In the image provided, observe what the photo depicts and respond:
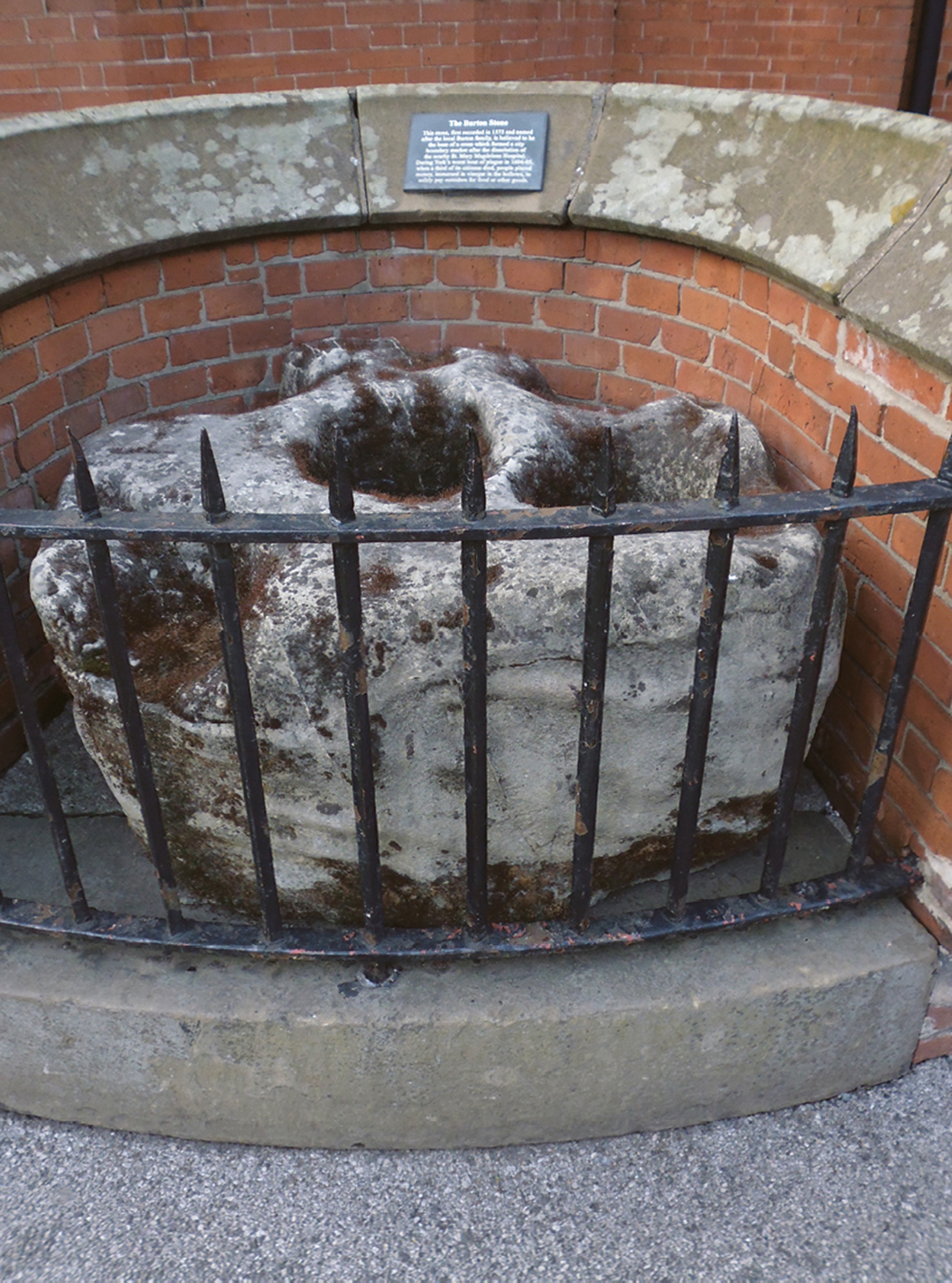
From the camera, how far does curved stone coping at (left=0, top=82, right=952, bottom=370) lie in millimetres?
2094

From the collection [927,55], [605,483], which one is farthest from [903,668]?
[927,55]

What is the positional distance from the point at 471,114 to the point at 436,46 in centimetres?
241

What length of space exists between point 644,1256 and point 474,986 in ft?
1.69

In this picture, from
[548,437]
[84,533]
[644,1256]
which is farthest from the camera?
[548,437]

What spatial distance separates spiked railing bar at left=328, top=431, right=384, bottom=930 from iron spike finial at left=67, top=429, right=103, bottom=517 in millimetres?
351

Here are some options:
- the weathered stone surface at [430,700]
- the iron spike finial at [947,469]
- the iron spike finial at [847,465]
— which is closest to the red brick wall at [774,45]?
the weathered stone surface at [430,700]

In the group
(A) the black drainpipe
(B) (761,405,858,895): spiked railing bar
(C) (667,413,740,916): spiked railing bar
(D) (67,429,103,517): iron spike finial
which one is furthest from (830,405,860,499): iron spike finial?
(A) the black drainpipe

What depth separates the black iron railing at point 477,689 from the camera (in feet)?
4.81

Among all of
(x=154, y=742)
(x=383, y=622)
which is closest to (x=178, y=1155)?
(x=154, y=742)

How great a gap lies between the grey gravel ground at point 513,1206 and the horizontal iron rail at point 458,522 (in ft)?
3.85

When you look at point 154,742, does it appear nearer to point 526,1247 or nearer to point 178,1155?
point 178,1155

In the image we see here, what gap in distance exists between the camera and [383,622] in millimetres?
1686

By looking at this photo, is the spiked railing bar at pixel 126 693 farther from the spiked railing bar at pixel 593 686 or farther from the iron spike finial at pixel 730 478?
the iron spike finial at pixel 730 478

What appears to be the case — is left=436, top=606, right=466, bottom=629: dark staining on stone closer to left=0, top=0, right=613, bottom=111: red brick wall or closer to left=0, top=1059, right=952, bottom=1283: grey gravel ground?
left=0, top=1059, right=952, bottom=1283: grey gravel ground
